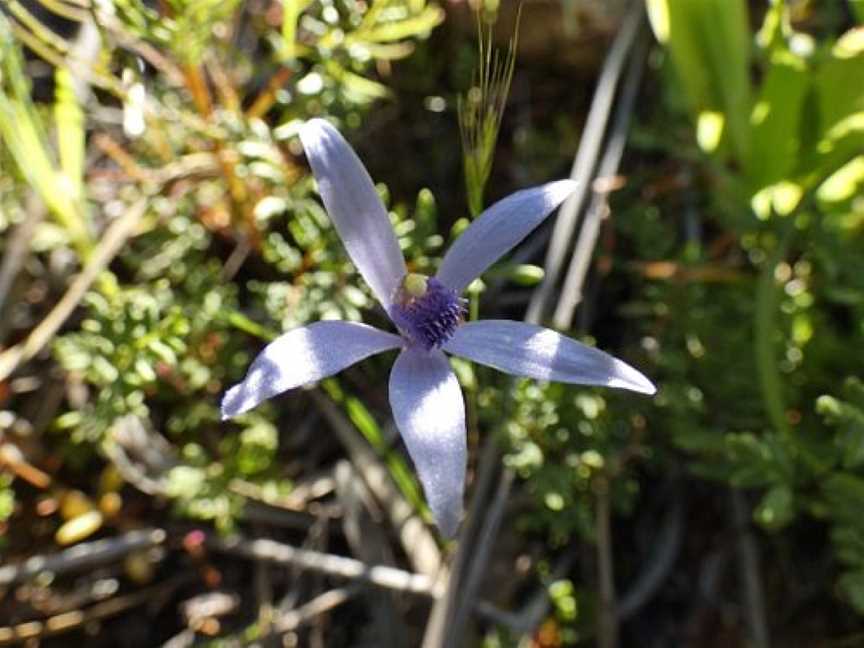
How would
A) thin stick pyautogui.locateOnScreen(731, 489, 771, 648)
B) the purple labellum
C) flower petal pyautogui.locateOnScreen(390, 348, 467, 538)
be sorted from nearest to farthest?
1. flower petal pyautogui.locateOnScreen(390, 348, 467, 538)
2. the purple labellum
3. thin stick pyautogui.locateOnScreen(731, 489, 771, 648)

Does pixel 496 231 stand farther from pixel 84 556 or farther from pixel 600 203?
pixel 84 556

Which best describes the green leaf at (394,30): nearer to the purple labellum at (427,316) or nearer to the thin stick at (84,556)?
the purple labellum at (427,316)

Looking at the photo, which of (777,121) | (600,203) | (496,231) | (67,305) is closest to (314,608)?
(67,305)

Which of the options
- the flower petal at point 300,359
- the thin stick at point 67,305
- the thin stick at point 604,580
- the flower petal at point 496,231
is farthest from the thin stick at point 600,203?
the thin stick at point 67,305

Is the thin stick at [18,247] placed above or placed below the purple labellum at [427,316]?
below

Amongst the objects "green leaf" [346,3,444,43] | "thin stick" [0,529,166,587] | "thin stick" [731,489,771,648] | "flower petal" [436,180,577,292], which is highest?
"green leaf" [346,3,444,43]

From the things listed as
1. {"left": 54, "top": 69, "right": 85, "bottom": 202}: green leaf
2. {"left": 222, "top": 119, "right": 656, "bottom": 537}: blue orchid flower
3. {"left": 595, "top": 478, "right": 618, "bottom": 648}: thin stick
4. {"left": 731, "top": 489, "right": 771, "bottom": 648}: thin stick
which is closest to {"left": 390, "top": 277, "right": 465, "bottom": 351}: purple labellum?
{"left": 222, "top": 119, "right": 656, "bottom": 537}: blue orchid flower

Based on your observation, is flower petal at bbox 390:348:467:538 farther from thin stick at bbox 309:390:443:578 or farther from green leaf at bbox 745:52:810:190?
green leaf at bbox 745:52:810:190
